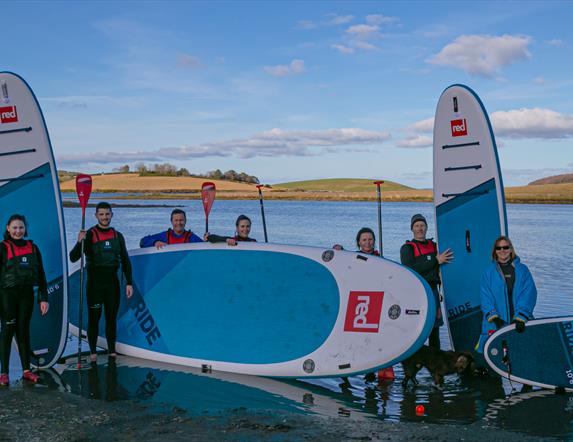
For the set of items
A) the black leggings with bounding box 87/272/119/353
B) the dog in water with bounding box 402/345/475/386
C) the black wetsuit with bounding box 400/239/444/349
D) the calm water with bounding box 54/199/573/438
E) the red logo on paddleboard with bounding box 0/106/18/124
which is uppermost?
the red logo on paddleboard with bounding box 0/106/18/124

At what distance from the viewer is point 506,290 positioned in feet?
18.7

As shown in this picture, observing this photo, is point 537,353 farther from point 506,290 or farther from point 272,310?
point 272,310

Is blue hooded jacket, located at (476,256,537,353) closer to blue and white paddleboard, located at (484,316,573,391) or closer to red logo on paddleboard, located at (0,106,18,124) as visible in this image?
blue and white paddleboard, located at (484,316,573,391)

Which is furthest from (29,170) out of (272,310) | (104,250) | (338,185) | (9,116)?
(338,185)

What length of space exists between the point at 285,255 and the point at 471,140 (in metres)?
2.39

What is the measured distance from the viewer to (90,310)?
21.3ft

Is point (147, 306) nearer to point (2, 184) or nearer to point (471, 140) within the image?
point (2, 184)

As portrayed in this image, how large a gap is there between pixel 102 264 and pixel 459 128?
3987mm

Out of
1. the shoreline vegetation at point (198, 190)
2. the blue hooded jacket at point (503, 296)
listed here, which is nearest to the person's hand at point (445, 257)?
the blue hooded jacket at point (503, 296)

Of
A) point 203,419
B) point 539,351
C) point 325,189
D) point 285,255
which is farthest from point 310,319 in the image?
point 325,189

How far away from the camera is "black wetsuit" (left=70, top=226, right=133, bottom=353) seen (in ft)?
21.0

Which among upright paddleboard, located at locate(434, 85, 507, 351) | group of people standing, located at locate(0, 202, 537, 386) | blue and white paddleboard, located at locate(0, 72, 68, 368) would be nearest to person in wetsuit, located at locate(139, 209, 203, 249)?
group of people standing, located at locate(0, 202, 537, 386)

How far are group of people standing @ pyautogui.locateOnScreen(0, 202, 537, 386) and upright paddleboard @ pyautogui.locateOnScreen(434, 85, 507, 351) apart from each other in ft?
1.15

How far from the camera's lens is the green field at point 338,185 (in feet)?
350
